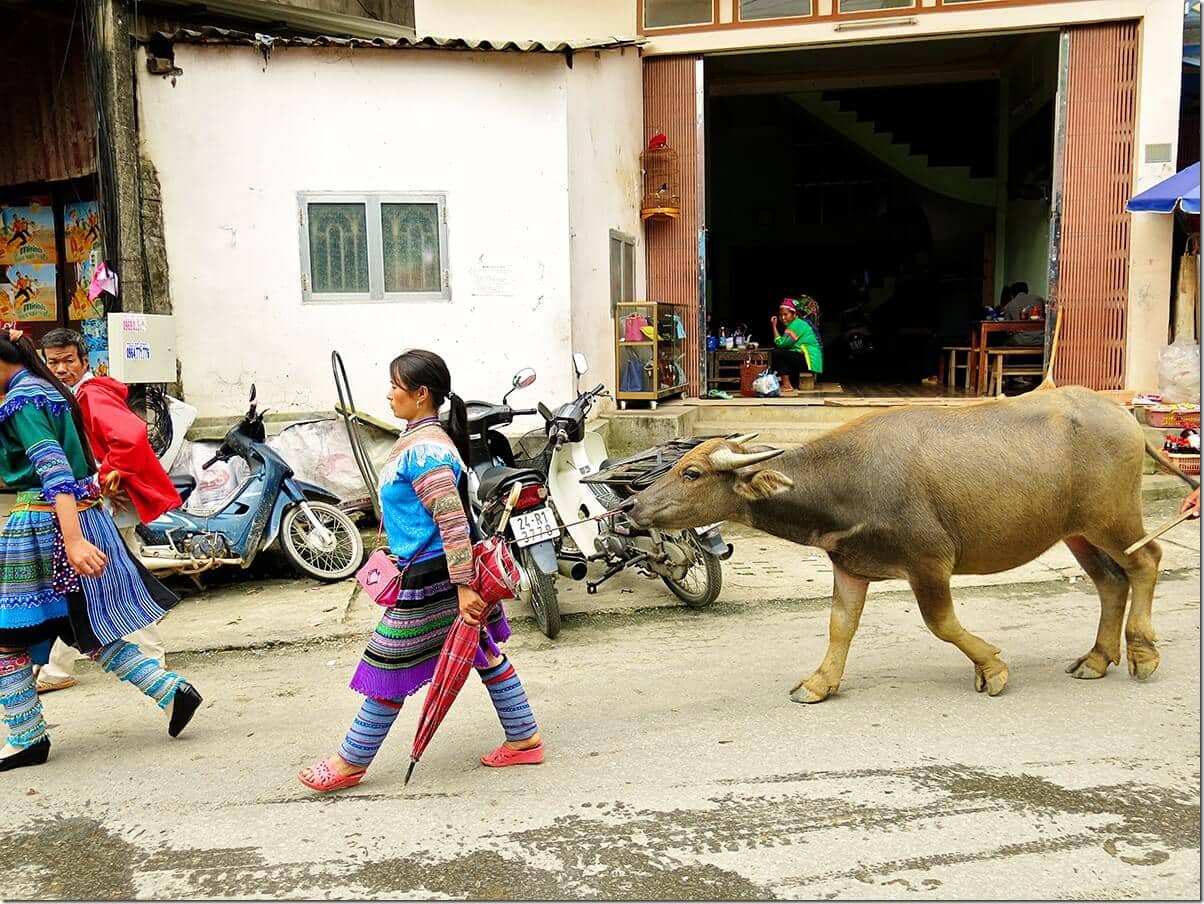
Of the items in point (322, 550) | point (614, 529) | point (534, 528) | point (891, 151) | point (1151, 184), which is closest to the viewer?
point (534, 528)

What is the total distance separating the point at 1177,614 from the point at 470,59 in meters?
6.79

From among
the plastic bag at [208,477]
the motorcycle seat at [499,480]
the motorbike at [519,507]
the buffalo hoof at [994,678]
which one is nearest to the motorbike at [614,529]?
the motorbike at [519,507]

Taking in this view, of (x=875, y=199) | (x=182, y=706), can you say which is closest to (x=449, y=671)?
(x=182, y=706)

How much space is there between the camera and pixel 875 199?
18453 millimetres

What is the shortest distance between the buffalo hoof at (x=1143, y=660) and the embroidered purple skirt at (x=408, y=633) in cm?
321

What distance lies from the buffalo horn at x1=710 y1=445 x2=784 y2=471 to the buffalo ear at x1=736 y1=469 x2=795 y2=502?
7 centimetres

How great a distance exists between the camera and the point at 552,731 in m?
4.28

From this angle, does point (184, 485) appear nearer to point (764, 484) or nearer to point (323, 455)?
point (323, 455)

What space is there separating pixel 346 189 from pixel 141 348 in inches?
85.7

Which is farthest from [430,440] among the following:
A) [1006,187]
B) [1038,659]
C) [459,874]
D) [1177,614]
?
[1006,187]

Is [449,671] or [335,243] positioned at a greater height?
[335,243]

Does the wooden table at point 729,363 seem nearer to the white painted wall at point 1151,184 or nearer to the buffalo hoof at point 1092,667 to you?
the white painted wall at point 1151,184

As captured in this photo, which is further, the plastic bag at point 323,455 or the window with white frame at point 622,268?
the window with white frame at point 622,268

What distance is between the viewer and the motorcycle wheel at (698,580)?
19.5 ft
